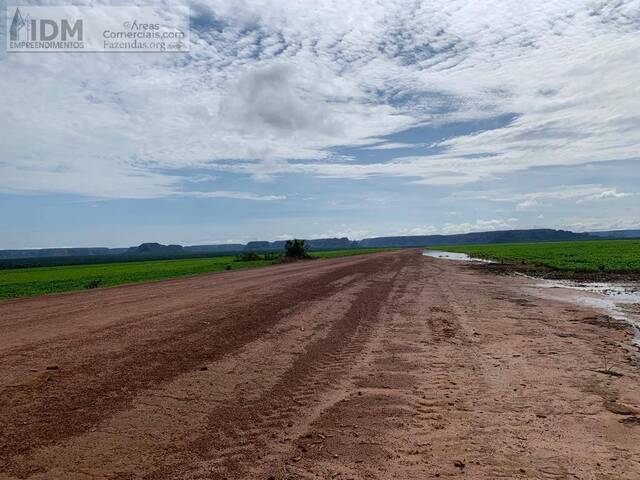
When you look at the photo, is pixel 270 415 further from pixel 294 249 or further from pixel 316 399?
pixel 294 249

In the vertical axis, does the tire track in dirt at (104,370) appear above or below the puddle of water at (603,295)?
above

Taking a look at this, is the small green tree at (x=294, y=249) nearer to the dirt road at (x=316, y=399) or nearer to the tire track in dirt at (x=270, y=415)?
the dirt road at (x=316, y=399)

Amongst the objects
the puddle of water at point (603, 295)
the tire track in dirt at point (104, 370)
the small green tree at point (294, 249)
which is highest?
the small green tree at point (294, 249)

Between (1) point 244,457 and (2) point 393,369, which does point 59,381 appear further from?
(2) point 393,369

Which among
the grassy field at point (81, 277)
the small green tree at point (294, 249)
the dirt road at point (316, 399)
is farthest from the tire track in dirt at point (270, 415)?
the small green tree at point (294, 249)

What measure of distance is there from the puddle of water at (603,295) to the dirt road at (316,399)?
7.66ft

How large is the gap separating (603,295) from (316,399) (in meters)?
16.9

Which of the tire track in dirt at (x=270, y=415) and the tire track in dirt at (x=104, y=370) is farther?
the tire track in dirt at (x=104, y=370)

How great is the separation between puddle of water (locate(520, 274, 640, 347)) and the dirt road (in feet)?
7.66

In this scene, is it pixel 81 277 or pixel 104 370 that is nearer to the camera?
→ pixel 104 370

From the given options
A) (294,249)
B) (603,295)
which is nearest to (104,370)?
(603,295)

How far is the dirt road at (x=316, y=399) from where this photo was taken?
14.2 ft

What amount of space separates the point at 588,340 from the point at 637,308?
22.1ft

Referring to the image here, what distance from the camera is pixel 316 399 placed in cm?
605
